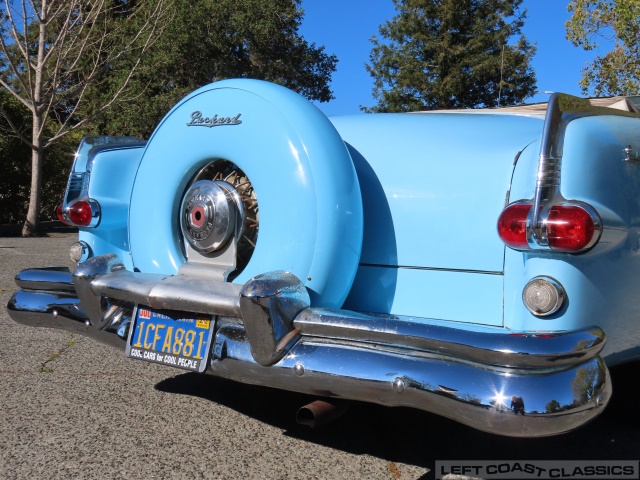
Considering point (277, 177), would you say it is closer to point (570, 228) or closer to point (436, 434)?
point (570, 228)

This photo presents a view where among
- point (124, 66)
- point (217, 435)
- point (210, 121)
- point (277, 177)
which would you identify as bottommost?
point (217, 435)

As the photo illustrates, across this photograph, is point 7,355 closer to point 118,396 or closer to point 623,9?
point 118,396

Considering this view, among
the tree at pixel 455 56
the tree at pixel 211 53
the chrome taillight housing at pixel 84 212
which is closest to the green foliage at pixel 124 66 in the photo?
the tree at pixel 211 53

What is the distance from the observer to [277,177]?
2531 millimetres

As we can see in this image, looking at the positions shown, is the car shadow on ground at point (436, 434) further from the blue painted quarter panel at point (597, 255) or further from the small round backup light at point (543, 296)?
the small round backup light at point (543, 296)

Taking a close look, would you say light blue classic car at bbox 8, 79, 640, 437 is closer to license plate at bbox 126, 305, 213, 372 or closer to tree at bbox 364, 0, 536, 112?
license plate at bbox 126, 305, 213, 372

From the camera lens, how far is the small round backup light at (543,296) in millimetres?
2117

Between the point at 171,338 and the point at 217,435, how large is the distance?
1.97 feet

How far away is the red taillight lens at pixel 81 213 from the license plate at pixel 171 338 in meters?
0.73

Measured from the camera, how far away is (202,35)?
1933cm

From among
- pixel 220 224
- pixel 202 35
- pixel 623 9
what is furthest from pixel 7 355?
pixel 202 35

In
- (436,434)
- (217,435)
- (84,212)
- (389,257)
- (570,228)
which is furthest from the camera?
(84,212)

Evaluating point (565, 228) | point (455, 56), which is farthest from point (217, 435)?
point (455, 56)

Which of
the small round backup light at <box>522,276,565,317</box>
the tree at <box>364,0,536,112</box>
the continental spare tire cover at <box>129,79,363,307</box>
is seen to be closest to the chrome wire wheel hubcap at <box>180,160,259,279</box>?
the continental spare tire cover at <box>129,79,363,307</box>
